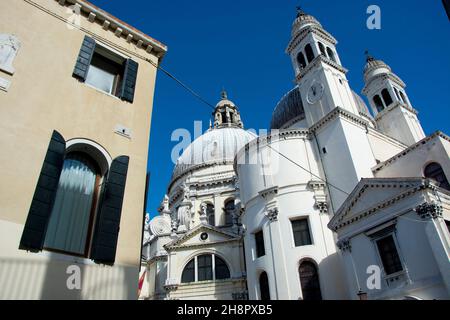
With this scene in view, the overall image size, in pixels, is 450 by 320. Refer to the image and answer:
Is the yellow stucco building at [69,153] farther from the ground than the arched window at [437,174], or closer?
closer

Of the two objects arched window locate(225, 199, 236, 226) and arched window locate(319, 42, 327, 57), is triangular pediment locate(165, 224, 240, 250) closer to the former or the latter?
arched window locate(225, 199, 236, 226)

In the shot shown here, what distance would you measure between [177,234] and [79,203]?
89.5 ft

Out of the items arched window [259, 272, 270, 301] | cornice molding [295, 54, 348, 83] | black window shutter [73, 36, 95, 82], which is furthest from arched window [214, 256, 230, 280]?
black window shutter [73, 36, 95, 82]

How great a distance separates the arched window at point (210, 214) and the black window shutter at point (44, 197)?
3159cm

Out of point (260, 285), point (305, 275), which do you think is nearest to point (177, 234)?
point (260, 285)

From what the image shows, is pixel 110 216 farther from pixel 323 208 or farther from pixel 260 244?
pixel 323 208

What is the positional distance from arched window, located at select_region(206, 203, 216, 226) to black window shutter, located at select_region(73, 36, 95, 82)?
30.6 m

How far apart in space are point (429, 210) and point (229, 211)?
25393mm

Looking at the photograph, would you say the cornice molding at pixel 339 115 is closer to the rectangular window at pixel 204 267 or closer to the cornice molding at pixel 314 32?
the cornice molding at pixel 314 32

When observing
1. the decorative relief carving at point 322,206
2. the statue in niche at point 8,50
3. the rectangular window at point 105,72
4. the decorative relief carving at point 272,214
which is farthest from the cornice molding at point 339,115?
the statue in niche at point 8,50

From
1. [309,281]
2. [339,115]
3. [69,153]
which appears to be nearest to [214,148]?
[339,115]

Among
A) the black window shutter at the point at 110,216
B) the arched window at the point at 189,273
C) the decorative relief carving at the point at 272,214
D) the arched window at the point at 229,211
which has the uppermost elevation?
the arched window at the point at 229,211

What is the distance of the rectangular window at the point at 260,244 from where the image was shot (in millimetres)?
21922

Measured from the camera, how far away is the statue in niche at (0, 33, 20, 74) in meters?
7.03
